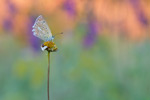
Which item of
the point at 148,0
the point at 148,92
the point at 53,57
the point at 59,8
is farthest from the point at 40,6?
the point at 148,92

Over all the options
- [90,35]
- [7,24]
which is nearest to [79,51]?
[90,35]

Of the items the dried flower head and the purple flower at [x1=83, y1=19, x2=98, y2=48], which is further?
the purple flower at [x1=83, y1=19, x2=98, y2=48]

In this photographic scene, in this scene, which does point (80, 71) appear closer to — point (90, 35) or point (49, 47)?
point (90, 35)

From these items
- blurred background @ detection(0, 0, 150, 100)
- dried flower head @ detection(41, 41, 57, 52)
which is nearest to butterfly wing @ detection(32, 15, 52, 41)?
dried flower head @ detection(41, 41, 57, 52)

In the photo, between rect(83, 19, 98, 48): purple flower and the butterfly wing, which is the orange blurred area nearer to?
rect(83, 19, 98, 48): purple flower

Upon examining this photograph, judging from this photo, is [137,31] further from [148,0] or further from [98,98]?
[98,98]

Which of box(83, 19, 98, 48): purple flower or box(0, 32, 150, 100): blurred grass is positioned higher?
box(83, 19, 98, 48): purple flower

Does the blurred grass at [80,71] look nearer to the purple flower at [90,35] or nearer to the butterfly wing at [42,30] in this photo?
the purple flower at [90,35]

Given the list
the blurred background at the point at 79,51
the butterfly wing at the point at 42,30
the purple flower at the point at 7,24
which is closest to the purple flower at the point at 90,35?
the blurred background at the point at 79,51

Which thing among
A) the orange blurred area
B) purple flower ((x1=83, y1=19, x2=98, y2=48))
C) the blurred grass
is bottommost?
the blurred grass
